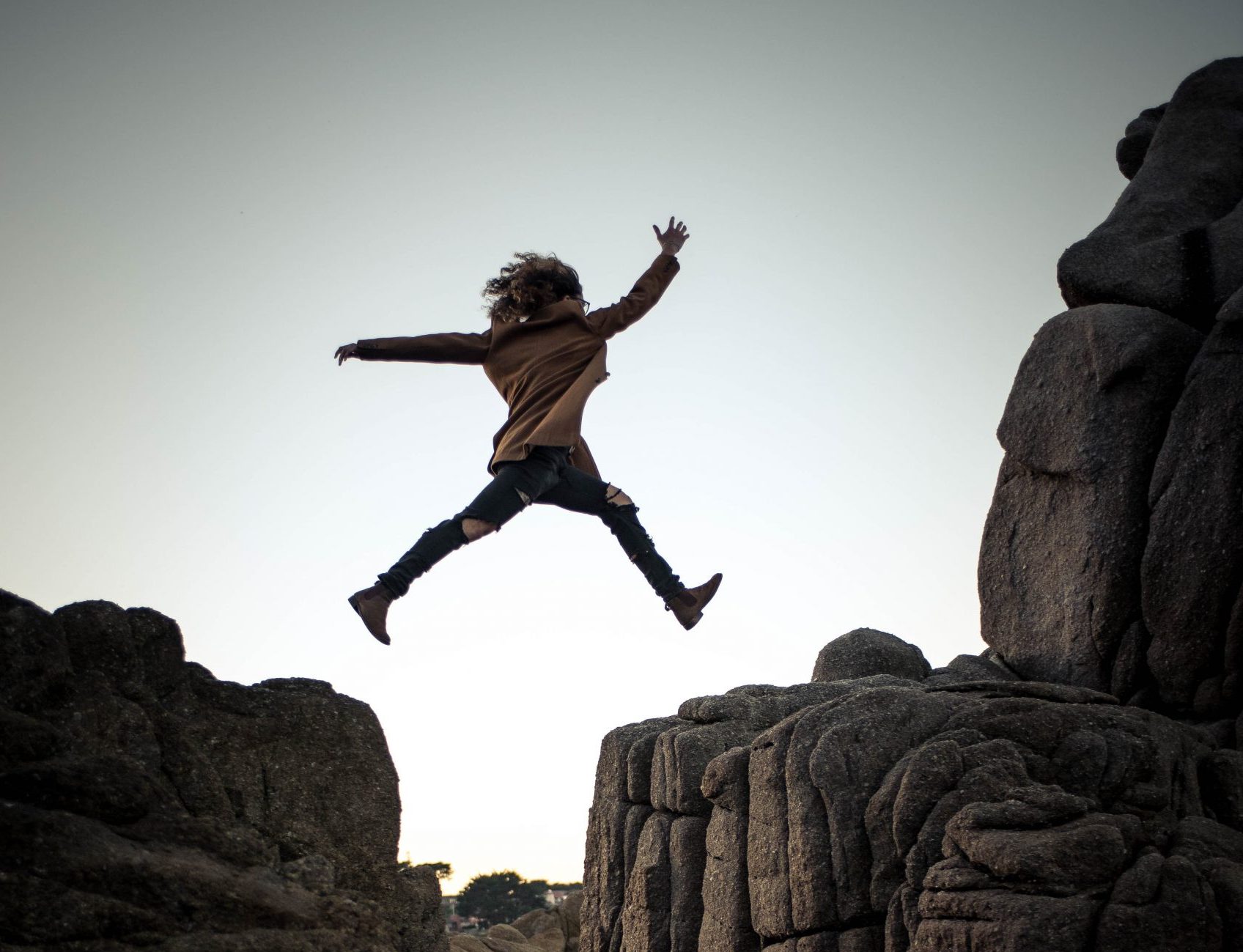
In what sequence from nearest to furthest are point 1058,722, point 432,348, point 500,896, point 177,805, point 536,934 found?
point 177,805, point 1058,722, point 432,348, point 536,934, point 500,896

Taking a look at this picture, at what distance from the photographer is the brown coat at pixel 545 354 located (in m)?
10.4

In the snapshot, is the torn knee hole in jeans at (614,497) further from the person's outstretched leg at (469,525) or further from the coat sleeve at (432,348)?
the coat sleeve at (432,348)

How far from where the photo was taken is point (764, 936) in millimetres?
11031

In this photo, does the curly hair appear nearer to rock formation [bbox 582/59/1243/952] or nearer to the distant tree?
rock formation [bbox 582/59/1243/952]

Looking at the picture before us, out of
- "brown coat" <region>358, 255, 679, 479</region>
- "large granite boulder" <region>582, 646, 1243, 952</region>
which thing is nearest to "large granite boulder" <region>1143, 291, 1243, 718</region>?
"large granite boulder" <region>582, 646, 1243, 952</region>

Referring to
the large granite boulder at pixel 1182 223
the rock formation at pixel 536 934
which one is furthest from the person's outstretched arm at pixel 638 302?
the rock formation at pixel 536 934

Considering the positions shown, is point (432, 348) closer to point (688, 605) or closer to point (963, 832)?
point (688, 605)

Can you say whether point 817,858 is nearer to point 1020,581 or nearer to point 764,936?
point 764,936

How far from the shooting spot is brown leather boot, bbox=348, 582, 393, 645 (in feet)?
29.8

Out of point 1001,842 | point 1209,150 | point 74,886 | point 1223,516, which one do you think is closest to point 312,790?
point 74,886

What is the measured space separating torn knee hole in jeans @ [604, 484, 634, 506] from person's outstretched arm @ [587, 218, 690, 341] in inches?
52.1

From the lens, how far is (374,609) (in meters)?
9.09

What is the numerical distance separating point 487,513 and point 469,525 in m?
0.17

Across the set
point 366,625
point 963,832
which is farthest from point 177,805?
point 963,832
